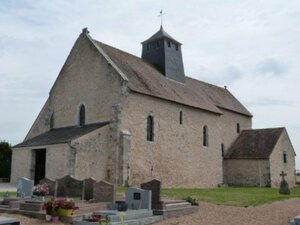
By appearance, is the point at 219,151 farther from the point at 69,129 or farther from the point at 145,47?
the point at 69,129

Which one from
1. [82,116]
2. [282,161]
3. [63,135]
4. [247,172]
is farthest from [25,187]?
[282,161]

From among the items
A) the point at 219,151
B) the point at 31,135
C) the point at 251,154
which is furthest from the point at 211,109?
the point at 31,135

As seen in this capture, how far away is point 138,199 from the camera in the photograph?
43.1 feet

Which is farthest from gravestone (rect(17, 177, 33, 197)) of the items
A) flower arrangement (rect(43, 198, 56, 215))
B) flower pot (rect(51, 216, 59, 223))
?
flower pot (rect(51, 216, 59, 223))

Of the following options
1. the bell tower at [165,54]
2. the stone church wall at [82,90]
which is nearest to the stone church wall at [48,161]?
the stone church wall at [82,90]

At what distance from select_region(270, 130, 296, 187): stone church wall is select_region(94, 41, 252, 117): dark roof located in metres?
5.62

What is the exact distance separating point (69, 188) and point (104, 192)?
2228 millimetres

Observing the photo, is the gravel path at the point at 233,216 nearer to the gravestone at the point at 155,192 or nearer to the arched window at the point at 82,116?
the gravestone at the point at 155,192

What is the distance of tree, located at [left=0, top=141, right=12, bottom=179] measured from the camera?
29938 mm

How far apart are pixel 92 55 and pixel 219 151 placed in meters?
13.2

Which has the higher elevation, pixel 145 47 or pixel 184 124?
pixel 145 47

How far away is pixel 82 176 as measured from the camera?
21531 millimetres

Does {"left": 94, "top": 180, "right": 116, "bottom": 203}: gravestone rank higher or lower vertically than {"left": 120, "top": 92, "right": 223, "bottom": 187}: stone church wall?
lower

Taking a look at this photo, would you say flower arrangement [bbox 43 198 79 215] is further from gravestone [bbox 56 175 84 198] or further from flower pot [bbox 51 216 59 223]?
gravestone [bbox 56 175 84 198]
